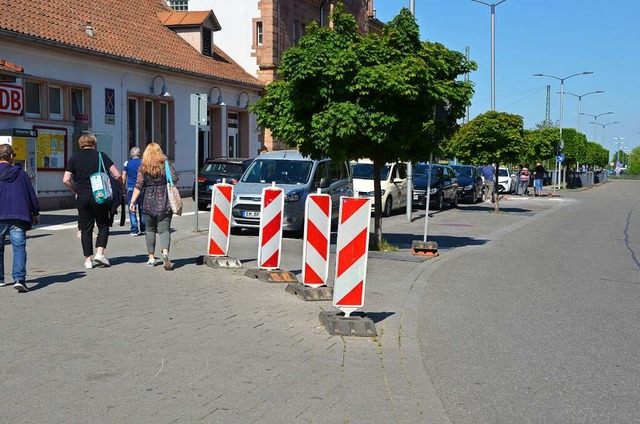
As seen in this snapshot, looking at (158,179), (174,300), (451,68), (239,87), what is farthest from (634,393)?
(239,87)

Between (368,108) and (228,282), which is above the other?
(368,108)

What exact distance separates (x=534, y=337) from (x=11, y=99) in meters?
17.3

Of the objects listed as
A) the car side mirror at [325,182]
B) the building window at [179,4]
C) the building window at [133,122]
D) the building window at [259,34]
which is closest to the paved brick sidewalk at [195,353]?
the car side mirror at [325,182]

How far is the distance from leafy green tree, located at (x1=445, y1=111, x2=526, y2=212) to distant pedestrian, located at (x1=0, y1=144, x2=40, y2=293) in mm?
21608

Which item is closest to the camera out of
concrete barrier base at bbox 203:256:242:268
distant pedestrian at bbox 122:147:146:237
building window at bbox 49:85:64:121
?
concrete barrier base at bbox 203:256:242:268

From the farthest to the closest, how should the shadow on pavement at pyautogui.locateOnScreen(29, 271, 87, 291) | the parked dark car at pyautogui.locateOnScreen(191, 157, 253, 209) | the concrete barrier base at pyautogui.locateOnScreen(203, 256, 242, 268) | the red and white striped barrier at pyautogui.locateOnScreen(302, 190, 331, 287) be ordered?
the parked dark car at pyautogui.locateOnScreen(191, 157, 253, 209)
the concrete barrier base at pyautogui.locateOnScreen(203, 256, 242, 268)
the shadow on pavement at pyautogui.locateOnScreen(29, 271, 87, 291)
the red and white striped barrier at pyautogui.locateOnScreen(302, 190, 331, 287)

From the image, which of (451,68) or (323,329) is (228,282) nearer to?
(323,329)

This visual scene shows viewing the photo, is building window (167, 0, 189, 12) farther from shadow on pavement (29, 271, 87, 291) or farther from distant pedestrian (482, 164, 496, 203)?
shadow on pavement (29, 271, 87, 291)

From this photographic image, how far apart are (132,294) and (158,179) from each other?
261 cm

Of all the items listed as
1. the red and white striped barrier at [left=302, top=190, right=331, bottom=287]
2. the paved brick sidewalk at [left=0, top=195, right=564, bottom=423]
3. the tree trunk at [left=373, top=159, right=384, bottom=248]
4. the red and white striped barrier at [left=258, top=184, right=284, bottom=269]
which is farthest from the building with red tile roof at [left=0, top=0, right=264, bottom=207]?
the red and white striped barrier at [left=302, top=190, right=331, bottom=287]

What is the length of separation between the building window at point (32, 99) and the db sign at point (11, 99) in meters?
1.15

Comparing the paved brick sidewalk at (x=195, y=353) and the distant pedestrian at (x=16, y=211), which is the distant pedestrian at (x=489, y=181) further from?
the distant pedestrian at (x=16, y=211)

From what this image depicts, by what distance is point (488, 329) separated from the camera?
870 cm

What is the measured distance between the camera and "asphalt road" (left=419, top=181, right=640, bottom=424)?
19.6 ft
